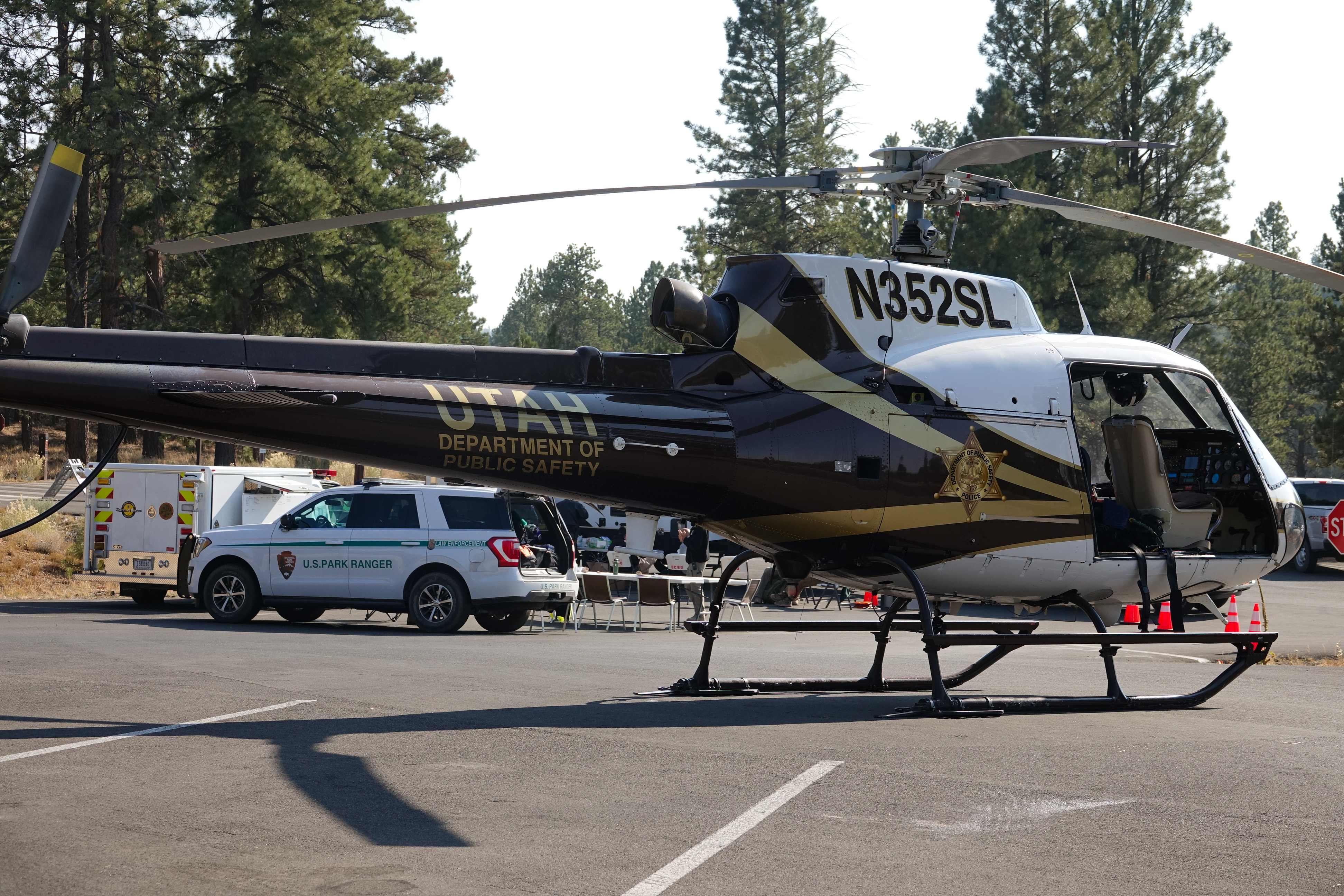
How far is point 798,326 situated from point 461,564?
876 centimetres

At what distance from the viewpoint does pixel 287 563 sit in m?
17.6

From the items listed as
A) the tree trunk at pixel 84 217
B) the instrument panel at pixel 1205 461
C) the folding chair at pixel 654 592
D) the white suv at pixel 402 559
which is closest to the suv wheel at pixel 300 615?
the white suv at pixel 402 559

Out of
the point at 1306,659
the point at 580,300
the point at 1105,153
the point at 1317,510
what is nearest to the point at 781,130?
the point at 1105,153

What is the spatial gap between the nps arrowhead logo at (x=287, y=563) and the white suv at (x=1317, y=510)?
83.4 feet

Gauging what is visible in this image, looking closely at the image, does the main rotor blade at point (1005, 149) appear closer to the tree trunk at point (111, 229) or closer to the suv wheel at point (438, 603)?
the suv wheel at point (438, 603)

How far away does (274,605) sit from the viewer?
17.8 metres

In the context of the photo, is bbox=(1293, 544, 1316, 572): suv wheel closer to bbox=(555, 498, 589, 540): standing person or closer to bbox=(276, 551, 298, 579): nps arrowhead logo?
bbox=(555, 498, 589, 540): standing person

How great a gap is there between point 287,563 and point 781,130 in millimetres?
35439

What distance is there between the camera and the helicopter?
8.33 metres

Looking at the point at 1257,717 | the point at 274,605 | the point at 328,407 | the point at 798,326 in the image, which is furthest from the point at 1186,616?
the point at 274,605

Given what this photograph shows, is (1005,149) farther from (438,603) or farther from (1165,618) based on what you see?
(438,603)

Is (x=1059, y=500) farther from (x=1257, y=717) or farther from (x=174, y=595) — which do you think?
(x=174, y=595)

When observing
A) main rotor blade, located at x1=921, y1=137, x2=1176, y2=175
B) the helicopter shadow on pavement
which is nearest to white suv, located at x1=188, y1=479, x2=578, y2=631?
the helicopter shadow on pavement

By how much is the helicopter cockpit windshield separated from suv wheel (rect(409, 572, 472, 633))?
30.0 feet
